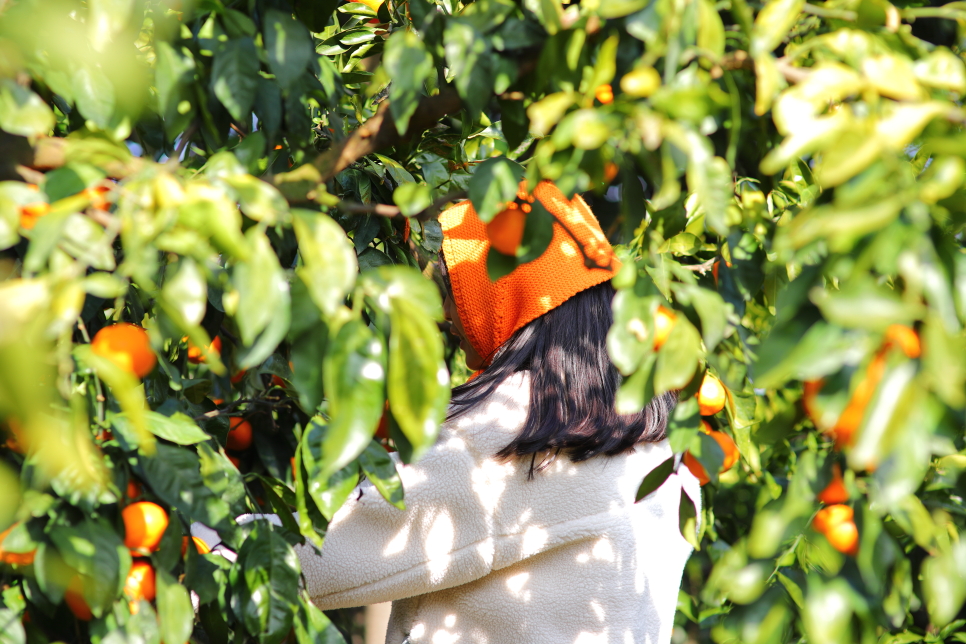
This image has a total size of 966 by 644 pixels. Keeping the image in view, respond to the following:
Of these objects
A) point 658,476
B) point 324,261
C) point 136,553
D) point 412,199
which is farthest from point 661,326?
point 136,553

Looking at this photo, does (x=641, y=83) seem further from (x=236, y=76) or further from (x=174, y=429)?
(x=174, y=429)

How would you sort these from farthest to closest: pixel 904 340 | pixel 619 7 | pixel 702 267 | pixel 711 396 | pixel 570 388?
pixel 570 388, pixel 711 396, pixel 702 267, pixel 619 7, pixel 904 340

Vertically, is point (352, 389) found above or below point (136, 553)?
above

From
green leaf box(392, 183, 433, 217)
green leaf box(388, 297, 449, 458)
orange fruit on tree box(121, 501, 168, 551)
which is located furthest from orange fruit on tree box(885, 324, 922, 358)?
orange fruit on tree box(121, 501, 168, 551)

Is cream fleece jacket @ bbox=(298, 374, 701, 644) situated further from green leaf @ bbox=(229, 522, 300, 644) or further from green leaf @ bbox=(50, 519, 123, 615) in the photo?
green leaf @ bbox=(50, 519, 123, 615)

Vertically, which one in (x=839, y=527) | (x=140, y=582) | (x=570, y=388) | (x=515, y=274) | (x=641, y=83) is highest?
(x=641, y=83)

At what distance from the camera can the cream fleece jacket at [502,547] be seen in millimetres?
1205

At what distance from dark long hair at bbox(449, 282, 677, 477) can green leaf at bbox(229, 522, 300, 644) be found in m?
0.44

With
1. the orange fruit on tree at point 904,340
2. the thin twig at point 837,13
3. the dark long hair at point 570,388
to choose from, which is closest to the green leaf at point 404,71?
the thin twig at point 837,13

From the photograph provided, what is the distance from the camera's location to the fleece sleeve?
47.2 inches

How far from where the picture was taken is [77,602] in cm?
82

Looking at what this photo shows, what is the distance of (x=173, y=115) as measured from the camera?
0.84 meters

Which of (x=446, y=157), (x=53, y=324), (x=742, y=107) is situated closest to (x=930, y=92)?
(x=742, y=107)

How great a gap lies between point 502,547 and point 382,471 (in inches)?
15.9
